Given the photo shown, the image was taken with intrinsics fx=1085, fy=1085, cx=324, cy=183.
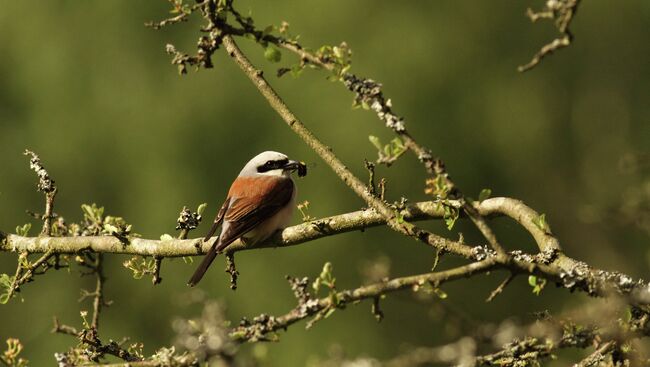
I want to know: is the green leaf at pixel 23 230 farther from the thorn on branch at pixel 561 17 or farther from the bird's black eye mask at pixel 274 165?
the thorn on branch at pixel 561 17

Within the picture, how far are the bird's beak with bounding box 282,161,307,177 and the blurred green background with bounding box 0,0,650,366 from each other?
15672 millimetres

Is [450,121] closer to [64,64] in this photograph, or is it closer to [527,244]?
[527,244]

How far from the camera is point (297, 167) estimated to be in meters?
7.71

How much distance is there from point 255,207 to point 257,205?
46mm

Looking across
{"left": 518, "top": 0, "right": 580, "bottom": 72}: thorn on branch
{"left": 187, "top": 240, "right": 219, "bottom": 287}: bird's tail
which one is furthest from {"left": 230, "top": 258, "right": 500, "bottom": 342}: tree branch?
{"left": 187, "top": 240, "right": 219, "bottom": 287}: bird's tail

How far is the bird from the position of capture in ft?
21.2

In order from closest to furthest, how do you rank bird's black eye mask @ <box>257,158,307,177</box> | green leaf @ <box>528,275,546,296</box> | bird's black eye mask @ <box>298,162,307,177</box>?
green leaf @ <box>528,275,546,296</box> < bird's black eye mask @ <box>298,162,307,177</box> < bird's black eye mask @ <box>257,158,307,177</box>

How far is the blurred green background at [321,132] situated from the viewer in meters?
25.5

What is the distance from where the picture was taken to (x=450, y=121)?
3022 centimetres

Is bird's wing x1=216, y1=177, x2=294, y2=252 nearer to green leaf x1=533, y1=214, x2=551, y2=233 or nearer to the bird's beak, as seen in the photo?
the bird's beak

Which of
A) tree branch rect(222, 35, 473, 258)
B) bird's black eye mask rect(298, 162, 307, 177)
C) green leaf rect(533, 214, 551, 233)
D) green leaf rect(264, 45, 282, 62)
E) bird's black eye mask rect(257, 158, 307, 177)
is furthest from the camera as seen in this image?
bird's black eye mask rect(257, 158, 307, 177)

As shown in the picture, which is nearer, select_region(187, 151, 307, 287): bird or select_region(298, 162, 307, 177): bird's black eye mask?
select_region(187, 151, 307, 287): bird

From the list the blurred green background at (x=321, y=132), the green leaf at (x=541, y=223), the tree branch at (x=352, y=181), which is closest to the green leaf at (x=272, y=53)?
the tree branch at (x=352, y=181)

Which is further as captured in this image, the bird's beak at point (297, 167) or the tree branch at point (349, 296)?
the bird's beak at point (297, 167)
